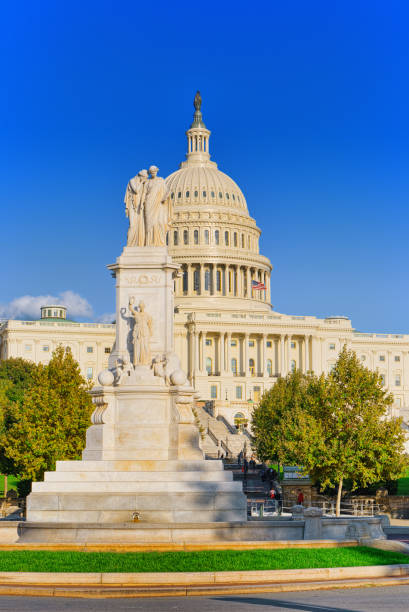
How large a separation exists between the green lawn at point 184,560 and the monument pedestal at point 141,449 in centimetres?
273

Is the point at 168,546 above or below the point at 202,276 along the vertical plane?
below

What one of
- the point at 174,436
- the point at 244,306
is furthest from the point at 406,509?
the point at 244,306

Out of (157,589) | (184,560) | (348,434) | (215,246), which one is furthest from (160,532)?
(215,246)

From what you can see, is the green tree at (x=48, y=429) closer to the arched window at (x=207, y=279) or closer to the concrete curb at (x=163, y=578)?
the concrete curb at (x=163, y=578)

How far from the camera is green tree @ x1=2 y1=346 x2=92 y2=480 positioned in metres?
53.3

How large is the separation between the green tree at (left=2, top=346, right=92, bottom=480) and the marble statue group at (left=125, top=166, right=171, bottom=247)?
20812mm

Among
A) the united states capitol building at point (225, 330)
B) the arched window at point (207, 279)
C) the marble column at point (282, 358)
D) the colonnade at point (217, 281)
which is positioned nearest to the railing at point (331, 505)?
the united states capitol building at point (225, 330)

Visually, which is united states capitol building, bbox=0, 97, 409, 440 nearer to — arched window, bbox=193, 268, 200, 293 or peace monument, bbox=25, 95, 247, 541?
arched window, bbox=193, 268, 200, 293

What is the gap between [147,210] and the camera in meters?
33.7

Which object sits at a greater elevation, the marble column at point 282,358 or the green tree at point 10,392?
the marble column at point 282,358

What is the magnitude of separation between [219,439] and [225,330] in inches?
2148

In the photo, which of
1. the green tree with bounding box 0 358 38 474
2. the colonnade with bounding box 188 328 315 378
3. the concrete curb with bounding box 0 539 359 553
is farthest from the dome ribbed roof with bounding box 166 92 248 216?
the concrete curb with bounding box 0 539 359 553

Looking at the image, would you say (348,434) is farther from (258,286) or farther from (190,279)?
(190,279)

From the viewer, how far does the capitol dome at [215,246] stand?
591 feet
